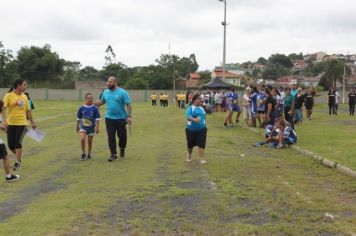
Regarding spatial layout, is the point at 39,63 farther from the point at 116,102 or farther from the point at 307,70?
the point at 307,70

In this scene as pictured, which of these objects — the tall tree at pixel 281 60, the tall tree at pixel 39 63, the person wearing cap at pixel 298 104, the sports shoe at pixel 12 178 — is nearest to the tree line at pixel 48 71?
the tall tree at pixel 39 63

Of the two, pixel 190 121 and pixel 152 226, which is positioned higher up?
pixel 190 121

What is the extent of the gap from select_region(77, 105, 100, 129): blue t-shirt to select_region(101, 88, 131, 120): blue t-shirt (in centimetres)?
33

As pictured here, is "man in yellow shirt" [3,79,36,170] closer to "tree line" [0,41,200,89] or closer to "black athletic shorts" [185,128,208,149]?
"black athletic shorts" [185,128,208,149]

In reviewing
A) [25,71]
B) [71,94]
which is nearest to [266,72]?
[25,71]

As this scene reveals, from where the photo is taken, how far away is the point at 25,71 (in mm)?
80562

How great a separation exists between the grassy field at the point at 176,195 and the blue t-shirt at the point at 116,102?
1005 millimetres

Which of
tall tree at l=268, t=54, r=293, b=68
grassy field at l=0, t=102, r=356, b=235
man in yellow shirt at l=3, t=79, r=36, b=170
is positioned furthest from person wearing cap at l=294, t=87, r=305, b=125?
tall tree at l=268, t=54, r=293, b=68

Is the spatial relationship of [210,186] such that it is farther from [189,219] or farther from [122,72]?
[122,72]

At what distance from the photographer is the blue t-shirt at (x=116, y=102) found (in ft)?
38.0

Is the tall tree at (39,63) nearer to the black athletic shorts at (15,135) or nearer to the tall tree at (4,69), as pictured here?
the tall tree at (4,69)

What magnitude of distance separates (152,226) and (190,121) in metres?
5.27

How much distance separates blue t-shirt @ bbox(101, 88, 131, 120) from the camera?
11.6 m

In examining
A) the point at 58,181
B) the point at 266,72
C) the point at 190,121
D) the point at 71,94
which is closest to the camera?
the point at 58,181
